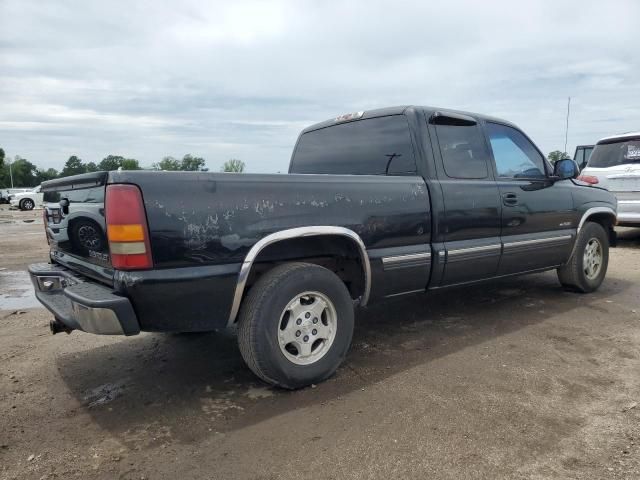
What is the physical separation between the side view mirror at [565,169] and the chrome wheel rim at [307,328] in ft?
9.96

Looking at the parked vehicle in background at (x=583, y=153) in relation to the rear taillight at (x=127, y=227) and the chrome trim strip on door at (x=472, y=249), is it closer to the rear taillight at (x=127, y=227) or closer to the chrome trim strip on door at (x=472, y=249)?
the chrome trim strip on door at (x=472, y=249)

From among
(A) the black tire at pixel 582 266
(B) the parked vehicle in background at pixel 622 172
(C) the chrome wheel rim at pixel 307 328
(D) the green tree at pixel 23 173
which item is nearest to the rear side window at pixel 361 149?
(C) the chrome wheel rim at pixel 307 328

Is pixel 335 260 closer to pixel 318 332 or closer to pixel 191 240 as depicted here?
pixel 318 332

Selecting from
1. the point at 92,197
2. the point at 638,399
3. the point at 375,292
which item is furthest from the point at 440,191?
the point at 92,197

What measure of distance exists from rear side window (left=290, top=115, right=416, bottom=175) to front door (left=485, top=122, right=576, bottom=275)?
1.03 m

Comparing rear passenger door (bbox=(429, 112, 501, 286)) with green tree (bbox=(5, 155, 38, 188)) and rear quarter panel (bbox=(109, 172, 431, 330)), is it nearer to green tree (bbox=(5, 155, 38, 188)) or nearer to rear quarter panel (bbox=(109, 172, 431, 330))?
rear quarter panel (bbox=(109, 172, 431, 330))

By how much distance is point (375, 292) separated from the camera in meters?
3.53

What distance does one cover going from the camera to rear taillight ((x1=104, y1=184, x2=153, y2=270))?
99.2 inches

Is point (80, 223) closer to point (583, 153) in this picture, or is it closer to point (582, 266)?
point (582, 266)

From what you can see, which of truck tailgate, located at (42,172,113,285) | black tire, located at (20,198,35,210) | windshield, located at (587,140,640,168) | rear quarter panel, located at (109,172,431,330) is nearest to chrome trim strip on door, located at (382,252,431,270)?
rear quarter panel, located at (109,172,431,330)

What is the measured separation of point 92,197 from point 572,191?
4573 millimetres

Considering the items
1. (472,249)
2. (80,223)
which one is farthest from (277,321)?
(472,249)

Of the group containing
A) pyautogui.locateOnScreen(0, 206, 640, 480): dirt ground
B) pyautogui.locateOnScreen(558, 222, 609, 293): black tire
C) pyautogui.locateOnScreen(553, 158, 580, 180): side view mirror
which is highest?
pyautogui.locateOnScreen(553, 158, 580, 180): side view mirror

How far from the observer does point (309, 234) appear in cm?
307
